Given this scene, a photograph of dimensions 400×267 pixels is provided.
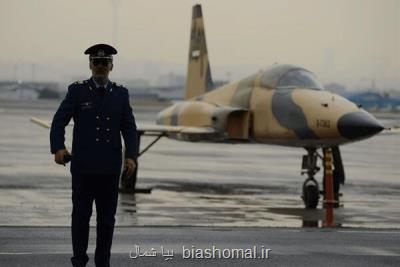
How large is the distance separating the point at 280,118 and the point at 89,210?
1245 cm

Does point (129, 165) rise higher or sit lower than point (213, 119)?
lower

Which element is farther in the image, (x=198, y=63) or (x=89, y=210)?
(x=198, y=63)

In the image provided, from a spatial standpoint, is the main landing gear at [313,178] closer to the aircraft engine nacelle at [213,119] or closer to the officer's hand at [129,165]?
the aircraft engine nacelle at [213,119]

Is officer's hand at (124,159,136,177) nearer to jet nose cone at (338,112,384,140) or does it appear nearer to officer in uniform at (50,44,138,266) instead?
officer in uniform at (50,44,138,266)

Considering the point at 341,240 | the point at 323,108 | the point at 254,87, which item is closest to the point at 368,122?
the point at 323,108

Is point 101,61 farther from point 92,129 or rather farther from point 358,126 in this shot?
point 358,126

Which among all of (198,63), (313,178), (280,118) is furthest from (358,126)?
(198,63)

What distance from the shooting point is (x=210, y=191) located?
2334 cm

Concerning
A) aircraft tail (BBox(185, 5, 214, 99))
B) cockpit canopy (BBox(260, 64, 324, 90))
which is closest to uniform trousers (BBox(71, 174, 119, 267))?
cockpit canopy (BBox(260, 64, 324, 90))

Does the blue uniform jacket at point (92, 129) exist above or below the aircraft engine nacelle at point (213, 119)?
below

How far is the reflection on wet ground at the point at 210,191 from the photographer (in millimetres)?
17484

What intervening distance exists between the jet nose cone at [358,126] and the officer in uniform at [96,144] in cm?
1025

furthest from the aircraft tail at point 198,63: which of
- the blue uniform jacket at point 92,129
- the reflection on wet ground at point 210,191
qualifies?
the blue uniform jacket at point 92,129

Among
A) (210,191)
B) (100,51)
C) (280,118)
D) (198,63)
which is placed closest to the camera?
(100,51)
